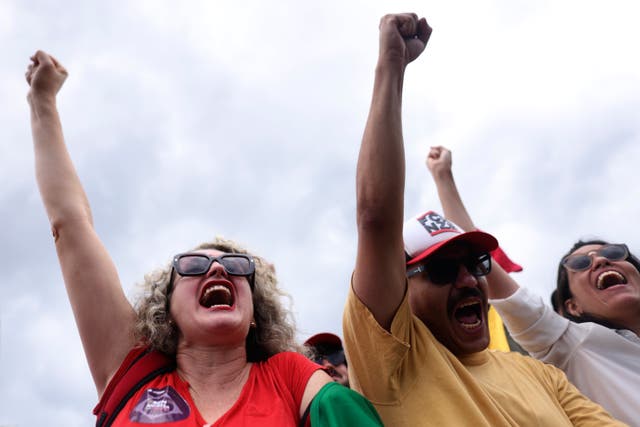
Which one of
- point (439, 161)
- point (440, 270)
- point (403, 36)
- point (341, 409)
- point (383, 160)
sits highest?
point (439, 161)

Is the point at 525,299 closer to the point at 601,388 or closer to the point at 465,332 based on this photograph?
the point at 601,388

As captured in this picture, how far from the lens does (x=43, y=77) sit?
11.7 ft

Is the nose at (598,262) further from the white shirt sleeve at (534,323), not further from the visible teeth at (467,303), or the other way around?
the visible teeth at (467,303)

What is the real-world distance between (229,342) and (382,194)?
101 centimetres

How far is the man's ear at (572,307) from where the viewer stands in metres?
4.25

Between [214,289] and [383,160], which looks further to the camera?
[214,289]

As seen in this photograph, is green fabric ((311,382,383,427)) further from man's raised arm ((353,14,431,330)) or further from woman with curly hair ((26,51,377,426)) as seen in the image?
man's raised arm ((353,14,431,330))

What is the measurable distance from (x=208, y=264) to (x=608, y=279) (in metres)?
2.70

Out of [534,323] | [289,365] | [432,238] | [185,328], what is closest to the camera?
[289,365]

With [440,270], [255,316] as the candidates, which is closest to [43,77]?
[255,316]

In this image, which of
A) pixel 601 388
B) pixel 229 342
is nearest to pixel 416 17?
pixel 229 342

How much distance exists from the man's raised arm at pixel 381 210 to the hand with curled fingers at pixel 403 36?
203mm

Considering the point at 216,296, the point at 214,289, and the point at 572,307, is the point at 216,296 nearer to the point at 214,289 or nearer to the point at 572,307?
the point at 214,289

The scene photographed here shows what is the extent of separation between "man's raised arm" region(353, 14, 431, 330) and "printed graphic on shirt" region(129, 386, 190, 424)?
84 cm
